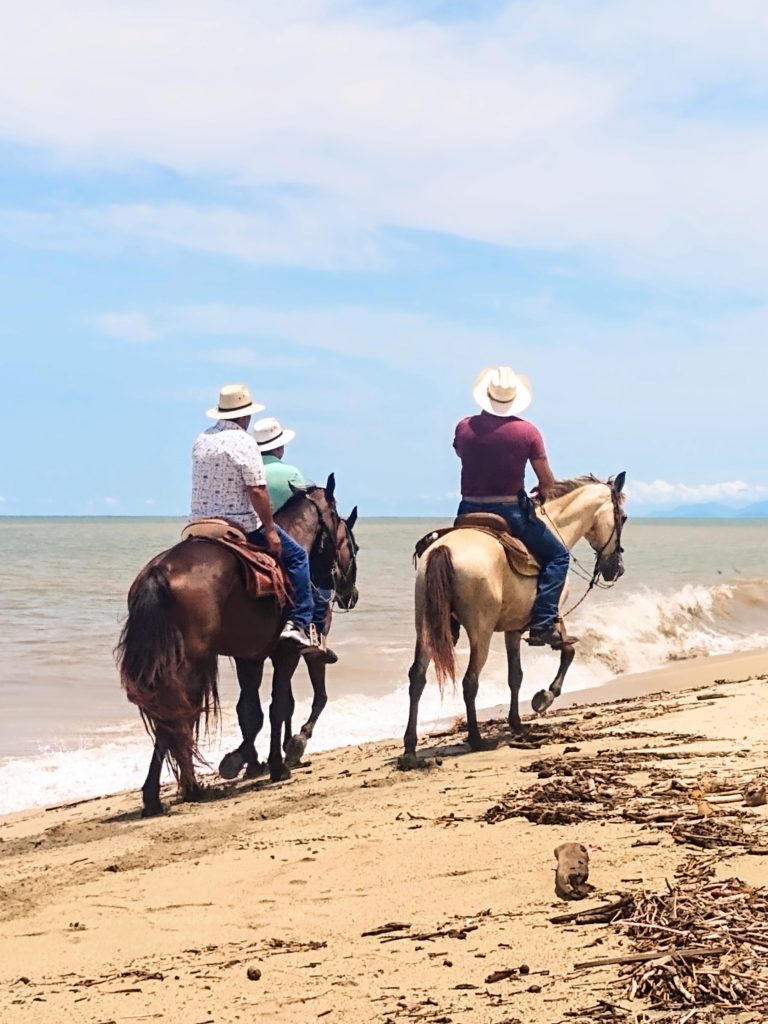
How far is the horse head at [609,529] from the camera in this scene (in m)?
10.9

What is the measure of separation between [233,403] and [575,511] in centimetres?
331

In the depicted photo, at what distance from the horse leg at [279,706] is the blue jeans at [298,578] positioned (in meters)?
0.25

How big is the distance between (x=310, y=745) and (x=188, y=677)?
4.11 metres

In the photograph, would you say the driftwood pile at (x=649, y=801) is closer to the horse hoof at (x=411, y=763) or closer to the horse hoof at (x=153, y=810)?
the horse hoof at (x=411, y=763)

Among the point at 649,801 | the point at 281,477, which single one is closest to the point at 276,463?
the point at 281,477

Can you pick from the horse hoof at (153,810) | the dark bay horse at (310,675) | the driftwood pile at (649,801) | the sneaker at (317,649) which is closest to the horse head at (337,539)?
the dark bay horse at (310,675)

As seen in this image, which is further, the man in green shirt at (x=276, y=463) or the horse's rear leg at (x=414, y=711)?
the man in green shirt at (x=276, y=463)

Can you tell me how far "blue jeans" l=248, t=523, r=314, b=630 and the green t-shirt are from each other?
1.01 m

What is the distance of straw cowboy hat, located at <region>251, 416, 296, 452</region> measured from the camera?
10367 mm

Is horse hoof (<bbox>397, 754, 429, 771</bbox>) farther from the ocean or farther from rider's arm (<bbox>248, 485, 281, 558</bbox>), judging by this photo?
rider's arm (<bbox>248, 485, 281, 558</bbox>)

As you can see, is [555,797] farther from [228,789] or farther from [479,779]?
[228,789]

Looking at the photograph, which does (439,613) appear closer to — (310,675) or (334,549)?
(334,549)

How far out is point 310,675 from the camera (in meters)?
10.4

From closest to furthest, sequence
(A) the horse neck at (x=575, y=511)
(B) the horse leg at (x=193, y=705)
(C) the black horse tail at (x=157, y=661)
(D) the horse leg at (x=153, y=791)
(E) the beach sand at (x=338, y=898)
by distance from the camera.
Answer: (E) the beach sand at (x=338, y=898), (C) the black horse tail at (x=157, y=661), (B) the horse leg at (x=193, y=705), (D) the horse leg at (x=153, y=791), (A) the horse neck at (x=575, y=511)
